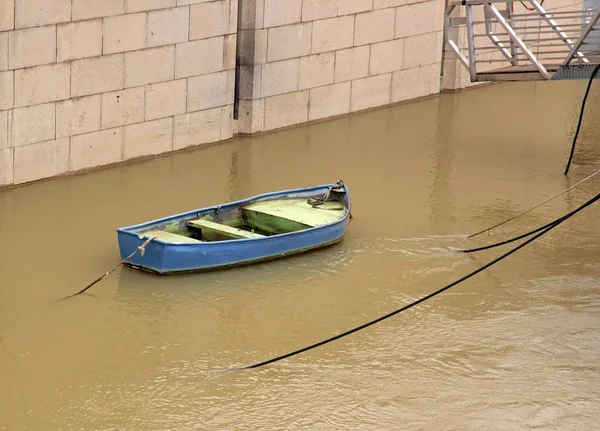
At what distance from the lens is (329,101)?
19141 millimetres

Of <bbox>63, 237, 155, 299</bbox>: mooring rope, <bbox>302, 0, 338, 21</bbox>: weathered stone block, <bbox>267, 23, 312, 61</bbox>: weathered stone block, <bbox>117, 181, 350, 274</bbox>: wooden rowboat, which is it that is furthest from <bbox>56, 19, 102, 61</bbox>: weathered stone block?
<bbox>302, 0, 338, 21</bbox>: weathered stone block

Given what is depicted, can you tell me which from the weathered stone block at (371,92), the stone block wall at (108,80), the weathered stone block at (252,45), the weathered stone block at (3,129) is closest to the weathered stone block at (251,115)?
the stone block wall at (108,80)

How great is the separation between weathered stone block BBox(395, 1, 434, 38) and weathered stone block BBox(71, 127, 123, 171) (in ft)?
21.2

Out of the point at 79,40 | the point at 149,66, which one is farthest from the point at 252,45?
the point at 79,40

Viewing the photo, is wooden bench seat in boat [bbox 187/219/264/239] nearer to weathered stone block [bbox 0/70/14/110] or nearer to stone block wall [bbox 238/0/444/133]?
weathered stone block [bbox 0/70/14/110]

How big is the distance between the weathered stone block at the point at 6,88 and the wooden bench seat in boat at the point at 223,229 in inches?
116

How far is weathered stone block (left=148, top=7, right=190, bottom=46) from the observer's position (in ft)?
51.9

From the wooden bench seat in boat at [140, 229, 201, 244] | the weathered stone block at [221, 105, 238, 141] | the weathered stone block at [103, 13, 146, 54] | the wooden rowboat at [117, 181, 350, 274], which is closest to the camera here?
the wooden rowboat at [117, 181, 350, 274]

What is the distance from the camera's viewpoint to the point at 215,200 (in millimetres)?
14742

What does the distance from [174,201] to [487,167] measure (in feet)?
15.9

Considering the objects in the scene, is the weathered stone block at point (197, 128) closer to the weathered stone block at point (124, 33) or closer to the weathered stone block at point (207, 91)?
the weathered stone block at point (207, 91)

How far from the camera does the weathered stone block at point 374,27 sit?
1935cm

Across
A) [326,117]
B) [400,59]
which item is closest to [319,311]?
[326,117]

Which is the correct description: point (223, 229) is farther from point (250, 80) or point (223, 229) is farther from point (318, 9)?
point (318, 9)
